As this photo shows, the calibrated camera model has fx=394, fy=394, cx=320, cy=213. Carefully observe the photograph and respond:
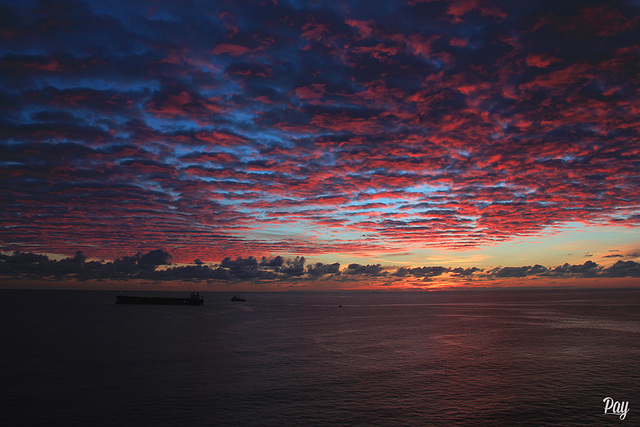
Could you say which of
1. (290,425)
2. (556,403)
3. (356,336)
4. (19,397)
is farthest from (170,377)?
(356,336)

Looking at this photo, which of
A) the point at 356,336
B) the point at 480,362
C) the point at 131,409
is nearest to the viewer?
the point at 131,409

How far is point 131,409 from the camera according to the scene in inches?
1348

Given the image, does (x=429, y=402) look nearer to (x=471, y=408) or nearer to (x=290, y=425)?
(x=471, y=408)

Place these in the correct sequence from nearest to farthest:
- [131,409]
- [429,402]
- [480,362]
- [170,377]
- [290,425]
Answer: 1. [290,425]
2. [131,409]
3. [429,402]
4. [170,377]
5. [480,362]

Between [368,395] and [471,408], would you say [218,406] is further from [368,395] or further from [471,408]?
[471,408]

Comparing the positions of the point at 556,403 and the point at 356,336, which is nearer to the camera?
the point at 556,403

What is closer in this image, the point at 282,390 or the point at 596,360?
the point at 282,390

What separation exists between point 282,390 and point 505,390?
75.1 ft

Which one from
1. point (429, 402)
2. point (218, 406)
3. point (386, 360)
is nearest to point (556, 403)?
point (429, 402)

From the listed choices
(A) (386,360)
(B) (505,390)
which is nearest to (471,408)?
(B) (505,390)

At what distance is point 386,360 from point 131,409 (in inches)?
1325

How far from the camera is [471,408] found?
34750mm

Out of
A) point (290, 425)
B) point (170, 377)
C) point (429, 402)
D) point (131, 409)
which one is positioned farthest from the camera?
point (170, 377)

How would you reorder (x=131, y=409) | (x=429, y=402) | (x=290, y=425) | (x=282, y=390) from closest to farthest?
(x=290, y=425), (x=131, y=409), (x=429, y=402), (x=282, y=390)
